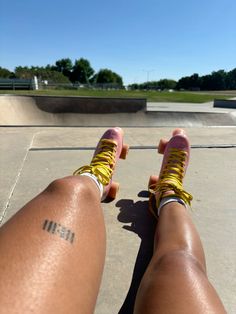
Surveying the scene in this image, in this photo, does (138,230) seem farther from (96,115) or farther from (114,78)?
(114,78)

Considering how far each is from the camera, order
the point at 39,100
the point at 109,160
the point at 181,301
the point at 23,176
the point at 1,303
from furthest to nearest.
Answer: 1. the point at 39,100
2. the point at 23,176
3. the point at 109,160
4. the point at 181,301
5. the point at 1,303

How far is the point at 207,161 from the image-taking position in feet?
12.3

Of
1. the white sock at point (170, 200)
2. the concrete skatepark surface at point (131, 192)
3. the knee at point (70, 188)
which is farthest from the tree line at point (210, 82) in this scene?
the knee at point (70, 188)

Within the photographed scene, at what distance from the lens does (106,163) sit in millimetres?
2074

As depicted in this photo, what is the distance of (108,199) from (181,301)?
5.06 ft

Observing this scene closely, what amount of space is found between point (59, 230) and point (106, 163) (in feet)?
3.30

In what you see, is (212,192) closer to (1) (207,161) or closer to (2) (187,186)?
(2) (187,186)

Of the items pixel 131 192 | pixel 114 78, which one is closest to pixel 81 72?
pixel 114 78

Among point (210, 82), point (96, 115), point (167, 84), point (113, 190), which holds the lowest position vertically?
point (167, 84)

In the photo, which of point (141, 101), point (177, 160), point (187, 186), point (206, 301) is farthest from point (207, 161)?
point (141, 101)

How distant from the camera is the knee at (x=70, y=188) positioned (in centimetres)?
130

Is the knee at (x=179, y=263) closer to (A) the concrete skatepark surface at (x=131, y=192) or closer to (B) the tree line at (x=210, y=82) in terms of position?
(A) the concrete skatepark surface at (x=131, y=192)

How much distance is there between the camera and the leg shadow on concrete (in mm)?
1412

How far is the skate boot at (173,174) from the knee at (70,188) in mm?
629
